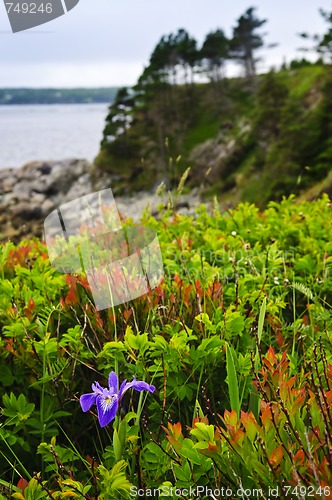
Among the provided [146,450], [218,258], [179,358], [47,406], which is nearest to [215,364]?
[179,358]

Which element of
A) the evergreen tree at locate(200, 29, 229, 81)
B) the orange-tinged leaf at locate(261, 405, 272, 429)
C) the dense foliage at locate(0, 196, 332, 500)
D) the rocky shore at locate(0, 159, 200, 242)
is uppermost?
the evergreen tree at locate(200, 29, 229, 81)

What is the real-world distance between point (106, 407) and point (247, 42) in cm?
6682

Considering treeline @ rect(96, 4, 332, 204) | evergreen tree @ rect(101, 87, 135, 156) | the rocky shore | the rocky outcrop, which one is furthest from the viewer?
evergreen tree @ rect(101, 87, 135, 156)

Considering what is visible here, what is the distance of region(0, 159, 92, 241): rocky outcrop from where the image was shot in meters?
40.4

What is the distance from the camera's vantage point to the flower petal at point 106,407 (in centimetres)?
170

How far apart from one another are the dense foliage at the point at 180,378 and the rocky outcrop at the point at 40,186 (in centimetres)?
3638

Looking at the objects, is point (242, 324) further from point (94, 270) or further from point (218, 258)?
point (218, 258)

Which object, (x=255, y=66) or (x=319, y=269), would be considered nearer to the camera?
(x=319, y=269)

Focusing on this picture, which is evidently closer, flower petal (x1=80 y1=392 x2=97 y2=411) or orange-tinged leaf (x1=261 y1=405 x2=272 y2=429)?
orange-tinged leaf (x1=261 y1=405 x2=272 y2=429)

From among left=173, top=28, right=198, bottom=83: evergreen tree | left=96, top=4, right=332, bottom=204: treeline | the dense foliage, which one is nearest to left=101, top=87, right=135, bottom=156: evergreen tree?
left=96, top=4, right=332, bottom=204: treeline

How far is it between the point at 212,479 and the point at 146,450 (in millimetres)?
347

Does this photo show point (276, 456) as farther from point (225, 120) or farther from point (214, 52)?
point (214, 52)

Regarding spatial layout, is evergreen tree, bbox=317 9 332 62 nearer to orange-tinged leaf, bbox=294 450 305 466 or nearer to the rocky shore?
the rocky shore

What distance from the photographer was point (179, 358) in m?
2.16
